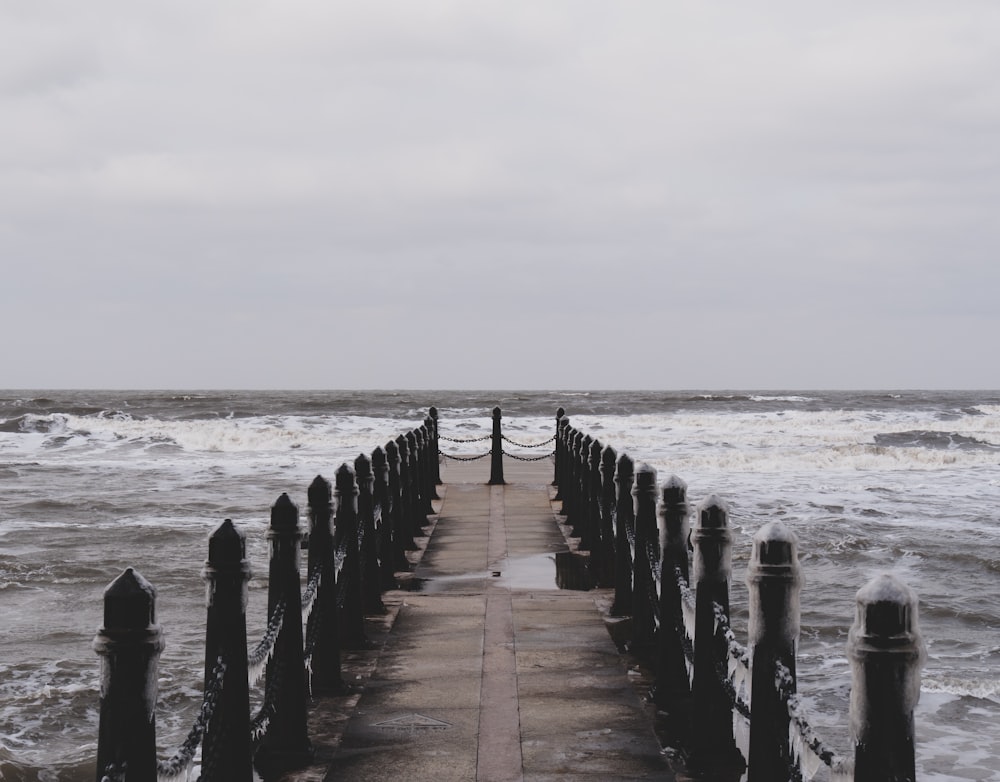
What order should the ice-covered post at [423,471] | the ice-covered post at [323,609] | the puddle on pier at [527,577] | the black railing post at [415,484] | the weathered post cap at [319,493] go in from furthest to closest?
the ice-covered post at [423,471], the black railing post at [415,484], the puddle on pier at [527,577], the ice-covered post at [323,609], the weathered post cap at [319,493]

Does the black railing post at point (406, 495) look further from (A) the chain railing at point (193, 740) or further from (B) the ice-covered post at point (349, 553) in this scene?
(A) the chain railing at point (193, 740)

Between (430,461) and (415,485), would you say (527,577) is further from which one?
(430,461)

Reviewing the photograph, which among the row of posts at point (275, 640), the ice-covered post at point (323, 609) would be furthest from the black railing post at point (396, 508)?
the ice-covered post at point (323, 609)

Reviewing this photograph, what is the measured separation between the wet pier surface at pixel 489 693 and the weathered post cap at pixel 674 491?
125 centimetres

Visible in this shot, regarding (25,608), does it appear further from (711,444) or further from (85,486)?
(711,444)

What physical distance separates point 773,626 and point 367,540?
538 cm

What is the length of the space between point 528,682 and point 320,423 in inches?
2144

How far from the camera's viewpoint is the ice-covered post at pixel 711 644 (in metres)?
5.32

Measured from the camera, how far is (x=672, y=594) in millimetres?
6547

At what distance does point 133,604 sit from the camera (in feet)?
10.2

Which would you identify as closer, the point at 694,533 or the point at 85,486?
the point at 694,533

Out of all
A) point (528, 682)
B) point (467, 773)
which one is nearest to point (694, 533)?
point (467, 773)

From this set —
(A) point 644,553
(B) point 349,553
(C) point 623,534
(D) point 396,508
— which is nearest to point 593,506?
(D) point 396,508

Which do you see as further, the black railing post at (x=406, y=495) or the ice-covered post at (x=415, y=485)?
the ice-covered post at (x=415, y=485)
